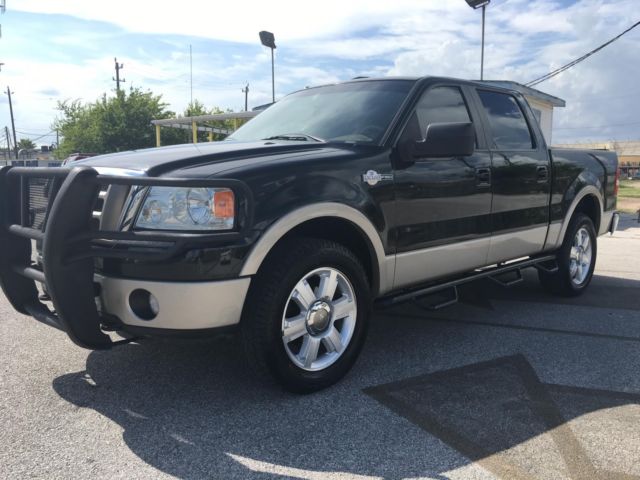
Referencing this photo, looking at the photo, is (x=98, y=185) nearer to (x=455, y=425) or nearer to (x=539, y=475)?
(x=455, y=425)

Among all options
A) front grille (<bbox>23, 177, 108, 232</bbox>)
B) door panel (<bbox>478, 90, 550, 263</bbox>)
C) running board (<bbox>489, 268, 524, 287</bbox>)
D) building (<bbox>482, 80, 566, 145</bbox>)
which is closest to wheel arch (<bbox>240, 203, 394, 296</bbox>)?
front grille (<bbox>23, 177, 108, 232</bbox>)

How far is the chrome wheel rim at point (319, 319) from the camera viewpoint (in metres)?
3.21

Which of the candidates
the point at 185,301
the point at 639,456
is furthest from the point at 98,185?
the point at 639,456

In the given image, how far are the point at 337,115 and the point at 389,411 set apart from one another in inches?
80.1

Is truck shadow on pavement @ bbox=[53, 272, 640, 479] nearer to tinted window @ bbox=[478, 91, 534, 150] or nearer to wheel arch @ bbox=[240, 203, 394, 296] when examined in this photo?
wheel arch @ bbox=[240, 203, 394, 296]

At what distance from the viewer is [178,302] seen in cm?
278

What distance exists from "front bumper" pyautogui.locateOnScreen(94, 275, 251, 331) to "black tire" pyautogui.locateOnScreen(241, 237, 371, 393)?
0.11 metres

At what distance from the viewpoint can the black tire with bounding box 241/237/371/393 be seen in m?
3.01

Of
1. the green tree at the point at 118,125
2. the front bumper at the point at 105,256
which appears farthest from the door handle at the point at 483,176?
the green tree at the point at 118,125

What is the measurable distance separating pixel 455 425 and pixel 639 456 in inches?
32.5

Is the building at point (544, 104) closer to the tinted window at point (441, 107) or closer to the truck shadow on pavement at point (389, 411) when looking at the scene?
the tinted window at point (441, 107)

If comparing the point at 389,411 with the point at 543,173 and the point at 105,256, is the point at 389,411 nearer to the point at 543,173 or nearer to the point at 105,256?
the point at 105,256

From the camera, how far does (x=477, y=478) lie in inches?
98.6

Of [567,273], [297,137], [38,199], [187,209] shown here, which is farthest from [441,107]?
[38,199]
